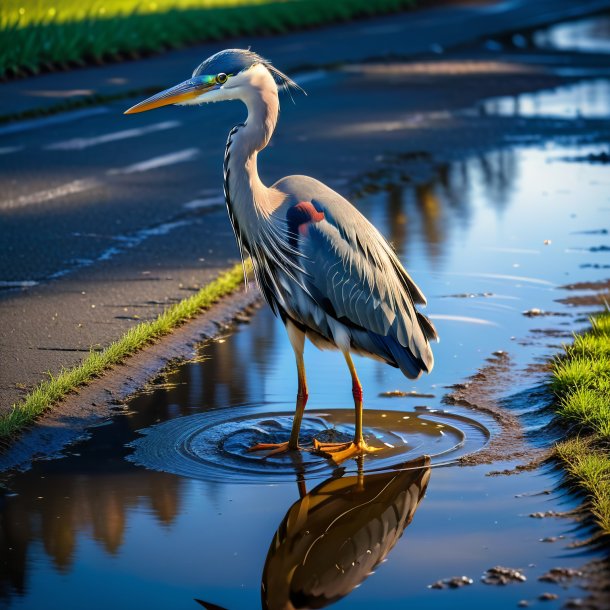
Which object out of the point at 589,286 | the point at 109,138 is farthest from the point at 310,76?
the point at 589,286

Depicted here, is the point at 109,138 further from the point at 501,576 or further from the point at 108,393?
the point at 501,576

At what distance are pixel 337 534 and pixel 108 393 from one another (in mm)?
1830

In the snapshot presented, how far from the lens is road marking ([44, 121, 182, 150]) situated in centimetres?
1339

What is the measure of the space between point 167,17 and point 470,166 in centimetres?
1122

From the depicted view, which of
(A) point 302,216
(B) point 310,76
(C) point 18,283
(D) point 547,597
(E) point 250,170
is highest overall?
(B) point 310,76

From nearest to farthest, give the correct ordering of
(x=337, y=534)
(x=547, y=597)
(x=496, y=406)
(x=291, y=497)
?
1. (x=547, y=597)
2. (x=337, y=534)
3. (x=291, y=497)
4. (x=496, y=406)

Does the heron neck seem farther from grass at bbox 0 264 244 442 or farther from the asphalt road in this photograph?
the asphalt road

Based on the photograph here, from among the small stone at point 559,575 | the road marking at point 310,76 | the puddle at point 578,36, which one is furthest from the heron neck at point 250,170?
the puddle at point 578,36

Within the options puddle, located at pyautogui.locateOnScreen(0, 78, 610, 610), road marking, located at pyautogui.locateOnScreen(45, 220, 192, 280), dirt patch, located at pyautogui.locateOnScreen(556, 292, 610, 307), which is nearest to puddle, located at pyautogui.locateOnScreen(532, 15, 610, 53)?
road marking, located at pyautogui.locateOnScreen(45, 220, 192, 280)

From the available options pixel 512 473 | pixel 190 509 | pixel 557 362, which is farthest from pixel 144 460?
pixel 557 362

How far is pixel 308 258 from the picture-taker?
5.47 meters

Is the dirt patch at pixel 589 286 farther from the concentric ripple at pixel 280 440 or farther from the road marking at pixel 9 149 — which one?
the road marking at pixel 9 149

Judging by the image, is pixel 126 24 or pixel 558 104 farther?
pixel 126 24

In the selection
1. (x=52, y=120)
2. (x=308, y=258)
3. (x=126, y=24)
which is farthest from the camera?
(x=126, y=24)
